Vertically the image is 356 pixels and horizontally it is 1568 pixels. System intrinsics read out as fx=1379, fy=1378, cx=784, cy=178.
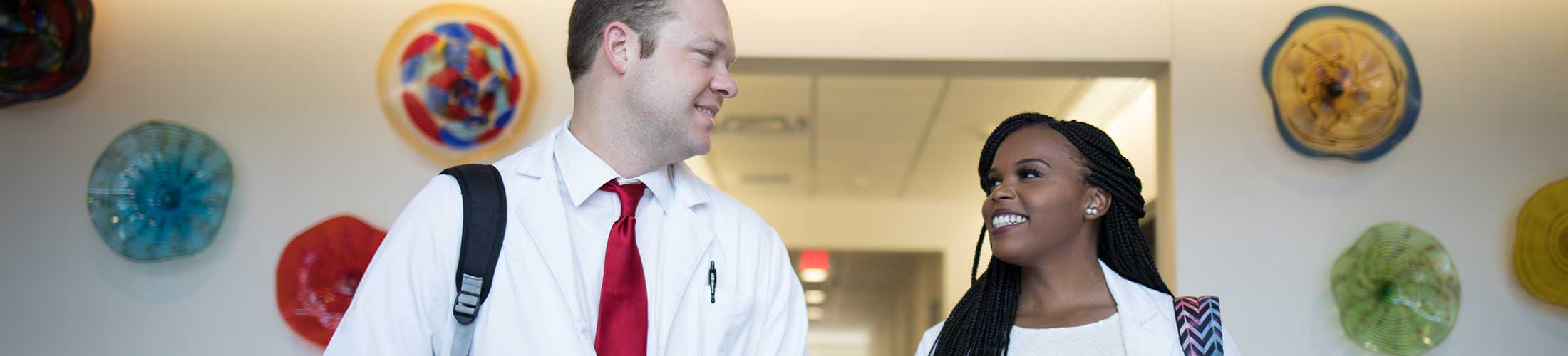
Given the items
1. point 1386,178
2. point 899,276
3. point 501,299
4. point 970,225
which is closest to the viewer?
point 501,299

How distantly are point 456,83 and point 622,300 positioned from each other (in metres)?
2.47

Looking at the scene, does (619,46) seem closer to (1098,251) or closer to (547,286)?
(547,286)

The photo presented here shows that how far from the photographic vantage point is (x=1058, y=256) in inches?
98.7

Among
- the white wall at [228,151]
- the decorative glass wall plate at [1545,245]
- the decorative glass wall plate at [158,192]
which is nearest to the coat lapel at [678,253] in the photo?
the white wall at [228,151]

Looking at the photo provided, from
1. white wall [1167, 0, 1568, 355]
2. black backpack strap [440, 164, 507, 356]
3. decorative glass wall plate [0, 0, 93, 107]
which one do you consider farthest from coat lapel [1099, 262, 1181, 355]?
decorative glass wall plate [0, 0, 93, 107]

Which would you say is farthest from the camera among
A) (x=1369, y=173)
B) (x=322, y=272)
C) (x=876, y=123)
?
(x=876, y=123)

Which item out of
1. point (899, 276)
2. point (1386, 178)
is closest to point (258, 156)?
point (1386, 178)

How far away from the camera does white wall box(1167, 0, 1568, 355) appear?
14.0 feet

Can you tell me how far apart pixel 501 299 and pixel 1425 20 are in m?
3.61

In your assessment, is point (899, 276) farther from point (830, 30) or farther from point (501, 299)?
point (501, 299)

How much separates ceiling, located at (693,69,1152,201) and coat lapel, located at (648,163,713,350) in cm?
258

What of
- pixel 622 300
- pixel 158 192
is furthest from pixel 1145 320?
pixel 158 192

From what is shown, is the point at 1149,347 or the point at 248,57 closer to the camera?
the point at 1149,347

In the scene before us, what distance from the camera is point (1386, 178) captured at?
171 inches
